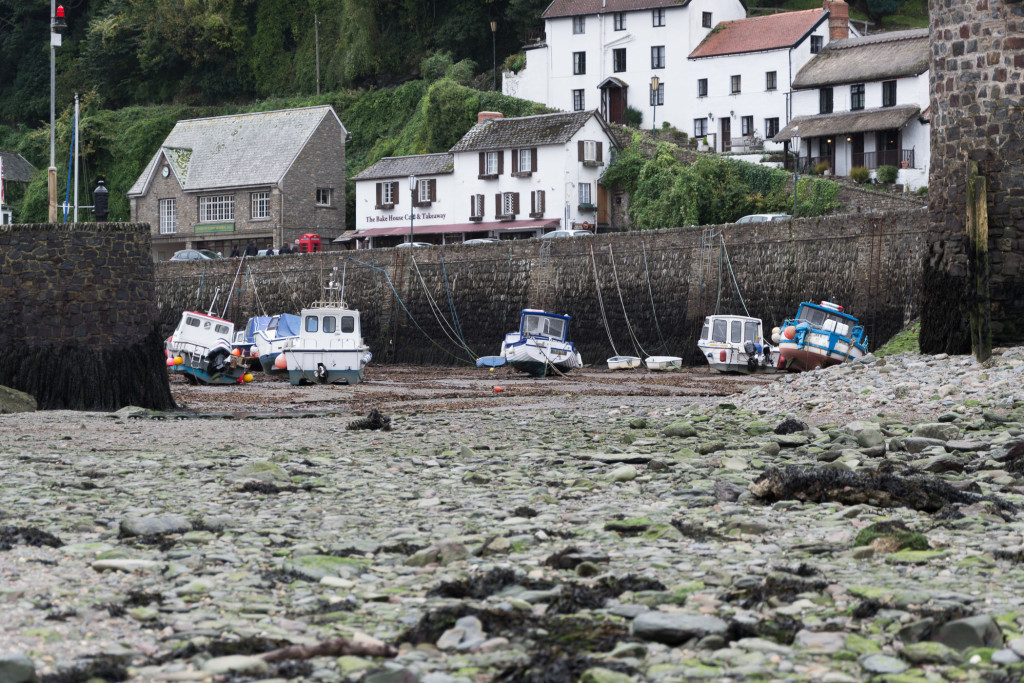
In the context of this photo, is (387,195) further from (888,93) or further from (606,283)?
(606,283)

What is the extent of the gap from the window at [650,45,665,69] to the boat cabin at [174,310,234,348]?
37185 millimetres

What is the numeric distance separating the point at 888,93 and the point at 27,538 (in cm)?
5606

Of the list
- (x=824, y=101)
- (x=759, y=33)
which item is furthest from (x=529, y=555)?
(x=759, y=33)

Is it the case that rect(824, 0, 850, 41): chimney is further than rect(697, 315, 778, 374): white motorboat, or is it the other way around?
rect(824, 0, 850, 41): chimney

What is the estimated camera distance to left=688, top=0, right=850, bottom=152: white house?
2512 inches

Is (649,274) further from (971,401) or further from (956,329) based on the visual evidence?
(971,401)

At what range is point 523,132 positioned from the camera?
202 feet

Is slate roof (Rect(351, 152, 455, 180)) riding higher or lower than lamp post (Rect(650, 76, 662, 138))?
lower

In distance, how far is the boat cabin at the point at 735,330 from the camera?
35219mm

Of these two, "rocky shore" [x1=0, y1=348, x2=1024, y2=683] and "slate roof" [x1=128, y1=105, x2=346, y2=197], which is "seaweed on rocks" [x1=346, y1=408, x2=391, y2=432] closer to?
"rocky shore" [x1=0, y1=348, x2=1024, y2=683]

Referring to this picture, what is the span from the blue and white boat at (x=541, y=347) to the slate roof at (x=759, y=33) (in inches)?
1200

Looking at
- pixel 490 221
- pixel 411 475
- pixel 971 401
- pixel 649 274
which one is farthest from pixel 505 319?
Result: pixel 411 475

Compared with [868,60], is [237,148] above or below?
below

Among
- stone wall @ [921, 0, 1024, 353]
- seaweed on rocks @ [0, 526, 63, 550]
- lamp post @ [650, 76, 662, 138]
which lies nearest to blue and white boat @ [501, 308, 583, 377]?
stone wall @ [921, 0, 1024, 353]
